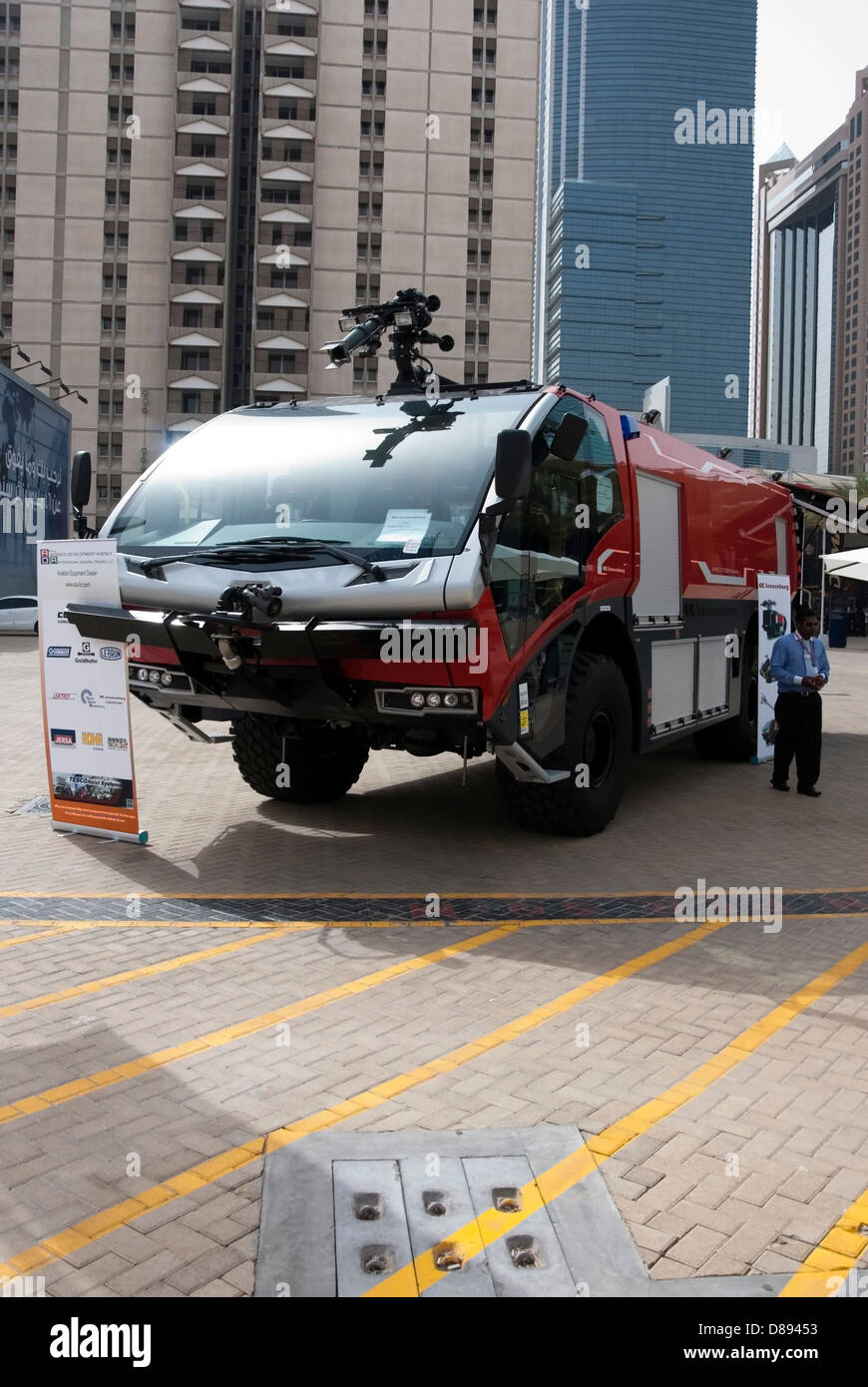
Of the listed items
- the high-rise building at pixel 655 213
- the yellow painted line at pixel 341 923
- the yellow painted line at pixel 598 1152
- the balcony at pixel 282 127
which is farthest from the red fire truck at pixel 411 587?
the high-rise building at pixel 655 213

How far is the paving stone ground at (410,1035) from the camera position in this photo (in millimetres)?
3402

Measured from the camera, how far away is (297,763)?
9273mm

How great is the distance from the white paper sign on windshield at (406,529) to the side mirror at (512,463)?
533 millimetres

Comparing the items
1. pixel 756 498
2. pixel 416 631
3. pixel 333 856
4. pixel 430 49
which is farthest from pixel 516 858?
pixel 430 49

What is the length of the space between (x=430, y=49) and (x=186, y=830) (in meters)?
74.9

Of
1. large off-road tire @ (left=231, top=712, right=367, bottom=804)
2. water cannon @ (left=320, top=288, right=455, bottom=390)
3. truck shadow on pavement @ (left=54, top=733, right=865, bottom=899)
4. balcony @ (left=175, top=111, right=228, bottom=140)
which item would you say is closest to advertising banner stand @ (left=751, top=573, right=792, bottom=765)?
truck shadow on pavement @ (left=54, top=733, right=865, bottom=899)

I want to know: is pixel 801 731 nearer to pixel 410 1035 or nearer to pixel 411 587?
pixel 411 587

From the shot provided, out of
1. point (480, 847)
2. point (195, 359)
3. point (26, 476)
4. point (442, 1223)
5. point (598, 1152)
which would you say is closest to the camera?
point (442, 1223)

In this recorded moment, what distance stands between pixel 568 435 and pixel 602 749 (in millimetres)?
2303

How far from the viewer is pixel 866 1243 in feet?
10.7

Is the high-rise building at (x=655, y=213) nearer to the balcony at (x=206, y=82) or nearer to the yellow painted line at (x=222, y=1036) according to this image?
the balcony at (x=206, y=82)

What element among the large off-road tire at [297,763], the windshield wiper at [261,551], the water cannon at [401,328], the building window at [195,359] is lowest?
the large off-road tire at [297,763]

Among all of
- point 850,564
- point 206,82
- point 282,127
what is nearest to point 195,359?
point 282,127
